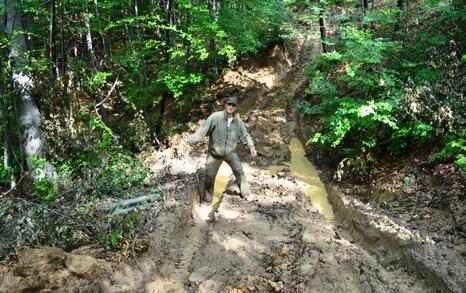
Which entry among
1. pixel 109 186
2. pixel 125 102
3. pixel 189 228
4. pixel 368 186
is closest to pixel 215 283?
pixel 189 228

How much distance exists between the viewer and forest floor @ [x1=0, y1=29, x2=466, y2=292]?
4.77 meters

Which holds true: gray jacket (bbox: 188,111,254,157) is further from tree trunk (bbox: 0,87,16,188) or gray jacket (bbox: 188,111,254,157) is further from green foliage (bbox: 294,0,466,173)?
tree trunk (bbox: 0,87,16,188)

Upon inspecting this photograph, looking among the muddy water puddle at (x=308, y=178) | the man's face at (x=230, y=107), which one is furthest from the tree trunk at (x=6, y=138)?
the muddy water puddle at (x=308, y=178)

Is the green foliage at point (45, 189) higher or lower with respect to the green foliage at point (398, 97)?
lower

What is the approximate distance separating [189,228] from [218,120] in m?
2.25

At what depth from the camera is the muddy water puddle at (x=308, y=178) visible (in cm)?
863

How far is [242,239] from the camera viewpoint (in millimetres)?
6656

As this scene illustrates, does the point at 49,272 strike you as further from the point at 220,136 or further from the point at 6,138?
the point at 6,138

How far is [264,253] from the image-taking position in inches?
245

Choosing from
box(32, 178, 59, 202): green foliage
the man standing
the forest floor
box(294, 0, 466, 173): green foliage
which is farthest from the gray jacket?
box(32, 178, 59, 202): green foliage

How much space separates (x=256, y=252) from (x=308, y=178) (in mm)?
4273

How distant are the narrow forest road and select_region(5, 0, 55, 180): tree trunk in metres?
3.20

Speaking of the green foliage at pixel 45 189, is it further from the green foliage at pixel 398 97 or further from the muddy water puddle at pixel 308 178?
the green foliage at pixel 398 97

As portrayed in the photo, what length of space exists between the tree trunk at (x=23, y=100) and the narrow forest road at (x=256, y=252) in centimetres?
320
